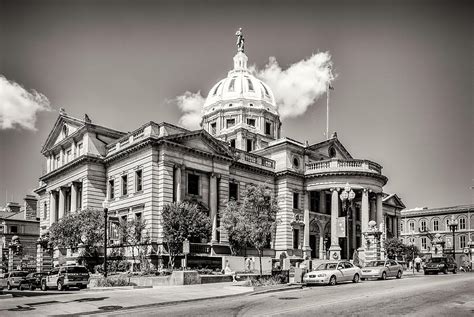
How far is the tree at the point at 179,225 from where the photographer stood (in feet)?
131

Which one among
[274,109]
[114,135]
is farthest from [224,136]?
[114,135]

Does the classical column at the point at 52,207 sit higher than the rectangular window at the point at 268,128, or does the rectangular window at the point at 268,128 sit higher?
the rectangular window at the point at 268,128

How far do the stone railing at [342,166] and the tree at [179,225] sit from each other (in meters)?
20.7

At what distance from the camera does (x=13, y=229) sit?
73.9 m

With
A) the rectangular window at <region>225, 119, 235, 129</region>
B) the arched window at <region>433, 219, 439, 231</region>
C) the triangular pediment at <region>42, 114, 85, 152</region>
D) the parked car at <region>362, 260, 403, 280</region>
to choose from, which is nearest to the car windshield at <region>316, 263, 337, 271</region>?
the parked car at <region>362, 260, 403, 280</region>

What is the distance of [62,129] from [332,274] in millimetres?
35879

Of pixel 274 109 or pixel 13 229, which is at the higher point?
pixel 274 109

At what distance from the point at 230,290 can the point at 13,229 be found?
191 feet

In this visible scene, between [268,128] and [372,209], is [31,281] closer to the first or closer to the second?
[268,128]

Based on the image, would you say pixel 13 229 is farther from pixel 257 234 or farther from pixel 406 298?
pixel 406 298

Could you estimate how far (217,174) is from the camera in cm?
4759

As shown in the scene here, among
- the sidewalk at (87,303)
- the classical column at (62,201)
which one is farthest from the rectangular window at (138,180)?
the sidewalk at (87,303)

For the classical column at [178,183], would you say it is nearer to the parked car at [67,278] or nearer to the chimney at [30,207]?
the parked car at [67,278]

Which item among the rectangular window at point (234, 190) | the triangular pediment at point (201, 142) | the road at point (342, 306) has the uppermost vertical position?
the triangular pediment at point (201, 142)
